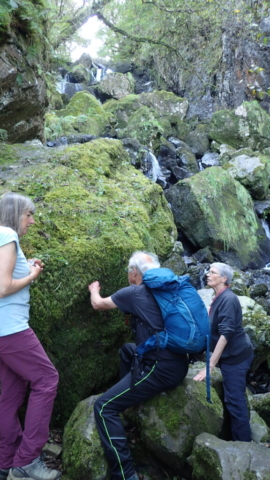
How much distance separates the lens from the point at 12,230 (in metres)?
2.88

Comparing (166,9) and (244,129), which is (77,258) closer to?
(166,9)

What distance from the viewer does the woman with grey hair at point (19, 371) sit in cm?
291

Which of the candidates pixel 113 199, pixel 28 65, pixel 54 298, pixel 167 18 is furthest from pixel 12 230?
pixel 167 18

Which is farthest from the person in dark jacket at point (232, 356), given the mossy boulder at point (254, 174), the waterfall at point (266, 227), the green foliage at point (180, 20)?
the mossy boulder at point (254, 174)

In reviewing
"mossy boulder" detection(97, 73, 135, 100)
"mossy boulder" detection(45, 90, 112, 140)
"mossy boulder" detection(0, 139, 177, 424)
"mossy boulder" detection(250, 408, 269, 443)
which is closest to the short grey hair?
"mossy boulder" detection(0, 139, 177, 424)

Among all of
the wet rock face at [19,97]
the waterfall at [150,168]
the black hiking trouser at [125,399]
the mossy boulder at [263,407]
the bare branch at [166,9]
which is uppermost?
the bare branch at [166,9]

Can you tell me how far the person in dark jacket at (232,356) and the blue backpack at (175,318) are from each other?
42.2 inches

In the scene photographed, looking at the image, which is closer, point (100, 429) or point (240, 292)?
point (100, 429)

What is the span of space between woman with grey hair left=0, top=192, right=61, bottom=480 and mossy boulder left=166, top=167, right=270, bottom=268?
9056mm

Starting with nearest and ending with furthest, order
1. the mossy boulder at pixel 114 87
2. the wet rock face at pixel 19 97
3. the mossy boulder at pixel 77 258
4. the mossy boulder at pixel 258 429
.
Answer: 1. the mossy boulder at pixel 77 258
2. the mossy boulder at pixel 258 429
3. the wet rock face at pixel 19 97
4. the mossy boulder at pixel 114 87

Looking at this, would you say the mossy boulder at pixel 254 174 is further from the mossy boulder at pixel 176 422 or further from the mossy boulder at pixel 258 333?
the mossy boulder at pixel 176 422

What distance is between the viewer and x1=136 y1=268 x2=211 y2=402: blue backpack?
10.3 ft

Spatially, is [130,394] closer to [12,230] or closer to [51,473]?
[51,473]

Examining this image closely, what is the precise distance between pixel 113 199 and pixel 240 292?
3.85m
